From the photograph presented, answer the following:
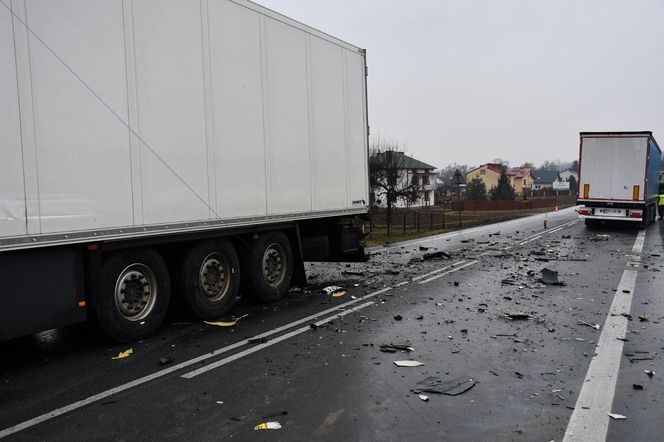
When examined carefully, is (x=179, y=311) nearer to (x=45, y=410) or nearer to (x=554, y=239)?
(x=45, y=410)

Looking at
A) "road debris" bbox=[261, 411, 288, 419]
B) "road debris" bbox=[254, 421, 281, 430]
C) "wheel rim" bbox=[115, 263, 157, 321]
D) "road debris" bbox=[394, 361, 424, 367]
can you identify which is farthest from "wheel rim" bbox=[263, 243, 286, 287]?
"road debris" bbox=[254, 421, 281, 430]

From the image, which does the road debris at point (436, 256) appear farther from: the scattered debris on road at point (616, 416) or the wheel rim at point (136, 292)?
the scattered debris on road at point (616, 416)

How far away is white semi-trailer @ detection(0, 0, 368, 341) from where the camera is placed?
505 centimetres

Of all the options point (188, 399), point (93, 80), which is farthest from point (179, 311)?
point (93, 80)

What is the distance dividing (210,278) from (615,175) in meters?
21.7

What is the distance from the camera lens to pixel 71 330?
274 inches

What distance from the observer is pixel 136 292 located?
20.9 ft

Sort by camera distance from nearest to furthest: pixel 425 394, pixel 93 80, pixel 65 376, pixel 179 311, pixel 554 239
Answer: pixel 425 394 → pixel 65 376 → pixel 93 80 → pixel 179 311 → pixel 554 239

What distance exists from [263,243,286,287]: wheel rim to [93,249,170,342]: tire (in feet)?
7.13

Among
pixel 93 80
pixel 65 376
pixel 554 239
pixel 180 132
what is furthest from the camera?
pixel 554 239

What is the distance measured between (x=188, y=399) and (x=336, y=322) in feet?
9.81

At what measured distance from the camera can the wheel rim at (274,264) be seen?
8.62m

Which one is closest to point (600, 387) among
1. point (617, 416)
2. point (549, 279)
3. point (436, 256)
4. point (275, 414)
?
point (617, 416)

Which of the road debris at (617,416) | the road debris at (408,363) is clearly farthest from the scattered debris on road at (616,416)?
the road debris at (408,363)
